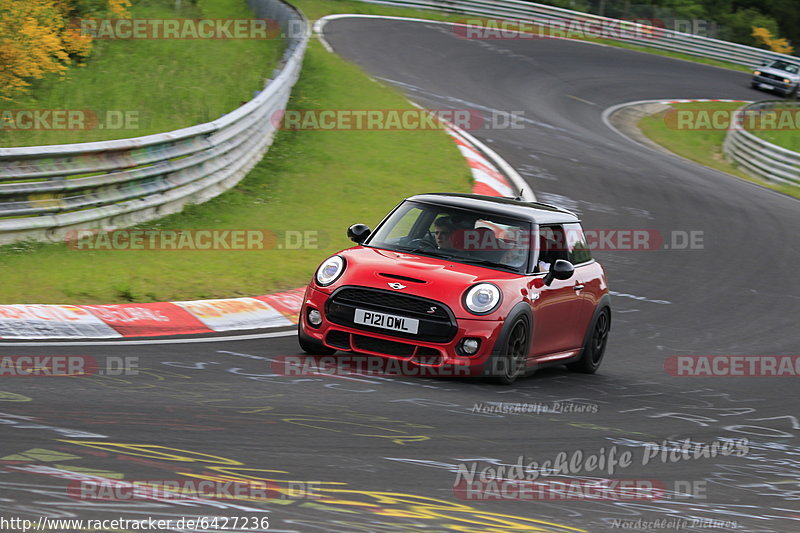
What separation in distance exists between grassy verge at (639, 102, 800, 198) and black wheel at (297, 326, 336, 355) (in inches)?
709

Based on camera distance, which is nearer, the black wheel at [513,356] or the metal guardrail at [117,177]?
the black wheel at [513,356]

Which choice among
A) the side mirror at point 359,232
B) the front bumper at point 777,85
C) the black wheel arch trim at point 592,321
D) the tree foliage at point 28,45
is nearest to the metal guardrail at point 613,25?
the front bumper at point 777,85

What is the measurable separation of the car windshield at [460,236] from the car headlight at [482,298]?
1.79ft

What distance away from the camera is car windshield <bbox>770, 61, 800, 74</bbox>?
127ft

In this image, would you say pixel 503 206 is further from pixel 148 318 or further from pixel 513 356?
pixel 148 318

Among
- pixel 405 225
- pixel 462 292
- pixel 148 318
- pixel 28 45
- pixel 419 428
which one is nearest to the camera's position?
pixel 419 428

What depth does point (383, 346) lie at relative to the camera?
7.89 meters

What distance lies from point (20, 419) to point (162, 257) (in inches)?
220

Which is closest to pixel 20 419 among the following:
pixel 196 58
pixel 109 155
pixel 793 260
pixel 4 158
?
pixel 4 158

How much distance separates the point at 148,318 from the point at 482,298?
2.78 metres

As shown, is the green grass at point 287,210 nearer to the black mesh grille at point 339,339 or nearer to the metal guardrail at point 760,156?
the black mesh grille at point 339,339

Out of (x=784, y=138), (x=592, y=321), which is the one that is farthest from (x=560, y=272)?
(x=784, y=138)

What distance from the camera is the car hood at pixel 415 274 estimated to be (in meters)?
7.91

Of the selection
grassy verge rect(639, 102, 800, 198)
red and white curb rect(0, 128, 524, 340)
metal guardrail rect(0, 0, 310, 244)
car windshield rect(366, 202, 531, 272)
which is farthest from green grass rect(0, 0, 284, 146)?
grassy verge rect(639, 102, 800, 198)
